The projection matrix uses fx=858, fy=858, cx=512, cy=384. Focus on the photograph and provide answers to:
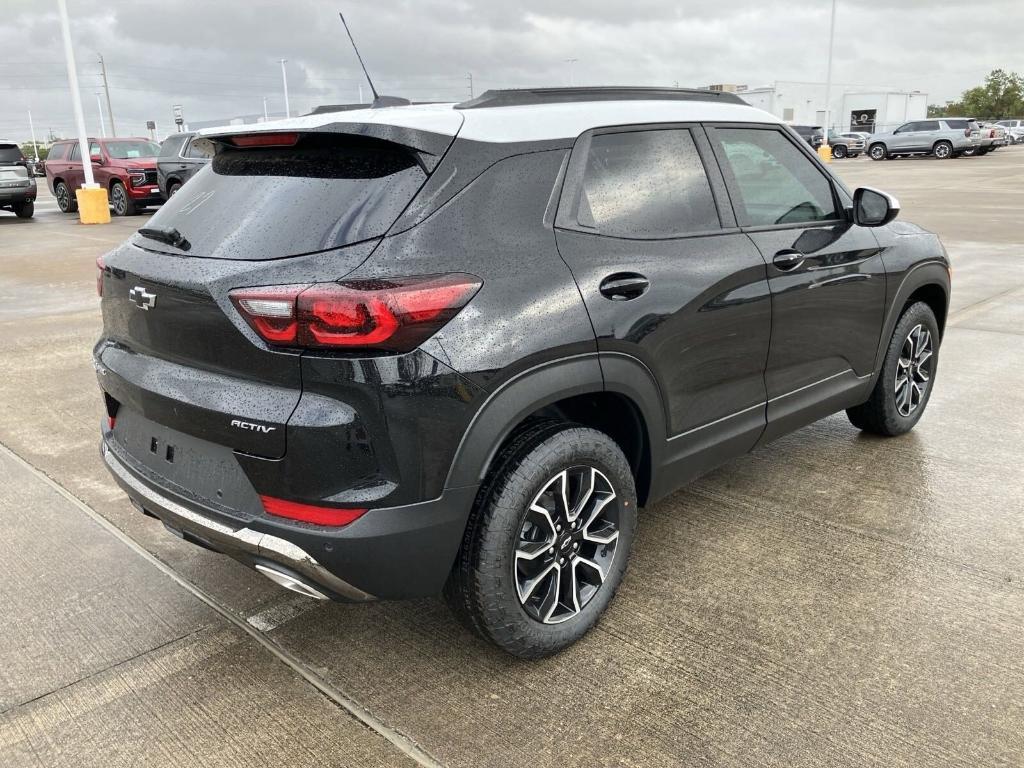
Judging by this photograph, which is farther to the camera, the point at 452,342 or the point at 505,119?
the point at 505,119

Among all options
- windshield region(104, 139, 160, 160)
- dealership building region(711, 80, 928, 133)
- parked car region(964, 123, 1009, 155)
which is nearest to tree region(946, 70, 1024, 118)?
dealership building region(711, 80, 928, 133)

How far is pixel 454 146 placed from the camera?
96.8 inches

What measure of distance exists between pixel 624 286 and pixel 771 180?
3.86 ft

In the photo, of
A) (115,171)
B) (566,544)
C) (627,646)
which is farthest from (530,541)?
(115,171)

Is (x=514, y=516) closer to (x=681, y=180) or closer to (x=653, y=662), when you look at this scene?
(x=653, y=662)

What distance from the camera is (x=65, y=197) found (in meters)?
21.7

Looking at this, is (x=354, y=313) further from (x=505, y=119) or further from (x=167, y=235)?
(x=167, y=235)

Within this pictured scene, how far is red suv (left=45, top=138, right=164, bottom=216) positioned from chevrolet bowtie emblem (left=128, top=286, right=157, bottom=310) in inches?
745

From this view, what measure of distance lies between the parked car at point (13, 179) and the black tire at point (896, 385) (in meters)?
20.0

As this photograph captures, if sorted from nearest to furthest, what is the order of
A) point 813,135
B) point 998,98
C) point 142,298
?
point 142,298, point 813,135, point 998,98

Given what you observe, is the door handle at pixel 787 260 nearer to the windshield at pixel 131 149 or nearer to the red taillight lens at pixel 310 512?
the red taillight lens at pixel 310 512

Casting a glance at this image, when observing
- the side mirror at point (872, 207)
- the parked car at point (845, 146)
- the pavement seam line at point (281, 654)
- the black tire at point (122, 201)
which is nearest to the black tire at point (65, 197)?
the black tire at point (122, 201)

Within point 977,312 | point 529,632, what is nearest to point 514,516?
point 529,632

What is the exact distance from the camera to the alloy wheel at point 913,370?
4.39 meters
